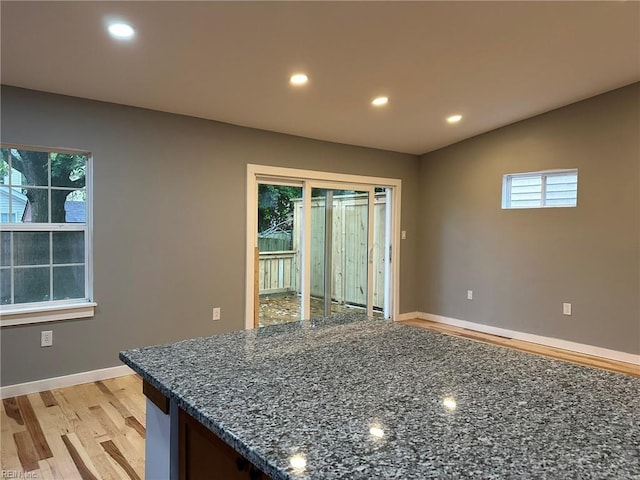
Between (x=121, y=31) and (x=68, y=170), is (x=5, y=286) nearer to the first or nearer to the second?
(x=68, y=170)

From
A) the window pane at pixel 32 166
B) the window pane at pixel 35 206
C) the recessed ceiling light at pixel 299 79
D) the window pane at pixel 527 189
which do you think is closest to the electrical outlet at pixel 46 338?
the window pane at pixel 35 206

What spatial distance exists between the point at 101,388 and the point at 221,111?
2.47 meters

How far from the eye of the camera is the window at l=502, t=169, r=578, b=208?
4453mm

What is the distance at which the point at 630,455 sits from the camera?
812 mm

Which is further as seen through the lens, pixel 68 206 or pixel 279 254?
pixel 279 254

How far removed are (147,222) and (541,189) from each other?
161 inches

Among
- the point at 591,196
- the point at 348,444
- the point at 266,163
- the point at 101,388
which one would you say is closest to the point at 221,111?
the point at 266,163

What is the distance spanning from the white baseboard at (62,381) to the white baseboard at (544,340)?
382 centimetres

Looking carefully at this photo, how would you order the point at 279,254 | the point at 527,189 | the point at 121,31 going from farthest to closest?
the point at 527,189
the point at 279,254
the point at 121,31

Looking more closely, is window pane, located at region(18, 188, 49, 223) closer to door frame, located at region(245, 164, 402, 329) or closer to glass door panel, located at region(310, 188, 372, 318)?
door frame, located at region(245, 164, 402, 329)

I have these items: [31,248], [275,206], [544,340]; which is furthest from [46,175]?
[544,340]

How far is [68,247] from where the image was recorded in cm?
336

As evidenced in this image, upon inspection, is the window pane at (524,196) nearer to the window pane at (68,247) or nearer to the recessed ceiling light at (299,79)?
the recessed ceiling light at (299,79)

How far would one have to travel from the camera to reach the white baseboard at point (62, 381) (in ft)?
10.0
